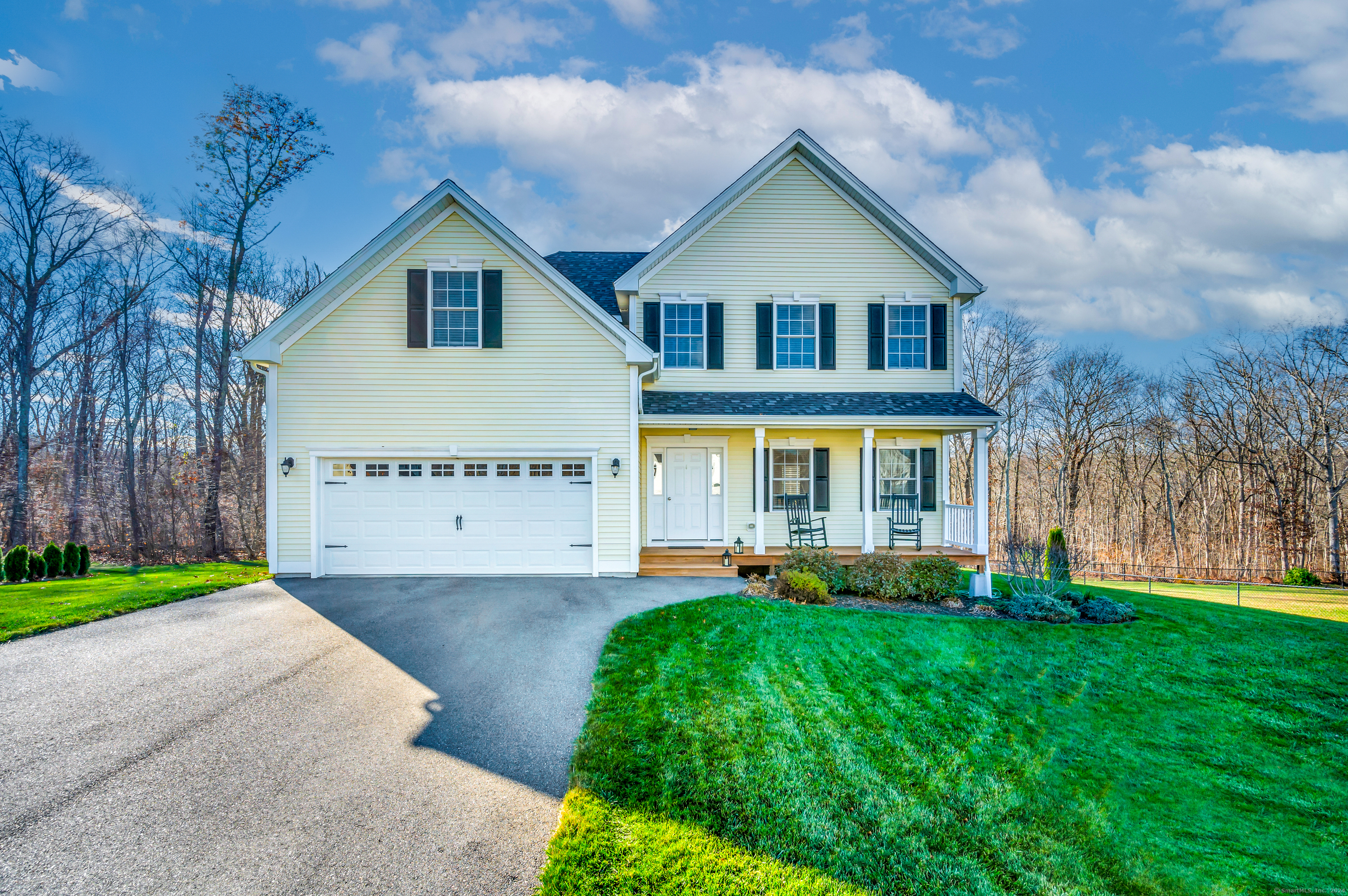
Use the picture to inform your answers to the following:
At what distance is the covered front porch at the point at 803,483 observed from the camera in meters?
11.9

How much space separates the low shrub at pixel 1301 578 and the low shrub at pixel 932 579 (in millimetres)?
13725

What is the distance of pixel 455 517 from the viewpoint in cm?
1043

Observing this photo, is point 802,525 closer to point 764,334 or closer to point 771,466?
point 771,466

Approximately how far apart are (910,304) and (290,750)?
12891 mm

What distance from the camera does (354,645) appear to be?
6.66 m

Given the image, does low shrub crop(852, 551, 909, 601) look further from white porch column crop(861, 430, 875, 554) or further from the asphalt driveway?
the asphalt driveway

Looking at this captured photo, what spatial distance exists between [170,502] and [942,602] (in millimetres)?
21007

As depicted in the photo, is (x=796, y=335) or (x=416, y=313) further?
(x=796, y=335)

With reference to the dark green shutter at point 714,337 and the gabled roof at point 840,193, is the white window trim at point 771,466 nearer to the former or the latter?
the dark green shutter at point 714,337

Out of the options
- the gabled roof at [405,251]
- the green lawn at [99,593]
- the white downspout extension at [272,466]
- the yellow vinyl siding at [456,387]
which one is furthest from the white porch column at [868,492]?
the green lawn at [99,593]

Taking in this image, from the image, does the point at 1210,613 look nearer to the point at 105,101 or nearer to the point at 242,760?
the point at 242,760

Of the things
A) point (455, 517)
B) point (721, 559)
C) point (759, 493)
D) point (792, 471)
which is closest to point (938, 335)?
point (792, 471)

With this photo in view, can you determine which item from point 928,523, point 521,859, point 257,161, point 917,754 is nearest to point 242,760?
point 521,859

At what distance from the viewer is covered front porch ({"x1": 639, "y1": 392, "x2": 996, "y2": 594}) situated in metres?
11.9
